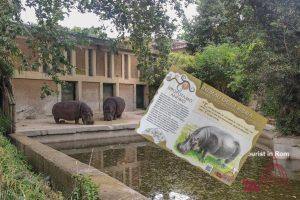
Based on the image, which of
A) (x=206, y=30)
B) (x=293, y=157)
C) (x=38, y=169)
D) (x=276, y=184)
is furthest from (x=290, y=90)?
(x=206, y=30)

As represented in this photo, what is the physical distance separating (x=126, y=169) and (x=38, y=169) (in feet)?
9.36

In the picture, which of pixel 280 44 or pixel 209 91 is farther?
pixel 280 44

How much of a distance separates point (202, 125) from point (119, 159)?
7676mm

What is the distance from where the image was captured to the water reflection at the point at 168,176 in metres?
7.10

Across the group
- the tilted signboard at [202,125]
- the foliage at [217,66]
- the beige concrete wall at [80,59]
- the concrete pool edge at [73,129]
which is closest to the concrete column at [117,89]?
the beige concrete wall at [80,59]

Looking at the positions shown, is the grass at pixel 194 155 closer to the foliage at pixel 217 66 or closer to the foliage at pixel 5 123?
the foliage at pixel 5 123

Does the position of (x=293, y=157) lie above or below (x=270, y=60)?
below

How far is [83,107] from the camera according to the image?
1747 cm

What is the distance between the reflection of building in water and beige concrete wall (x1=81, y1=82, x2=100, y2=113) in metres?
10.6

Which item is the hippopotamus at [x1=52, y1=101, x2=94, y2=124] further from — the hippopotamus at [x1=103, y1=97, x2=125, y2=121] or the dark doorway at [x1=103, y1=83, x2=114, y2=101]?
the dark doorway at [x1=103, y1=83, x2=114, y2=101]

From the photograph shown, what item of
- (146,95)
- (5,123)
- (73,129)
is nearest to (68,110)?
(73,129)

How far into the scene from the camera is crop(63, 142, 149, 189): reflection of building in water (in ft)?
28.7

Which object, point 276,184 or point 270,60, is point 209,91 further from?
point 270,60

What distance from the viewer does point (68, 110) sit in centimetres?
1753
